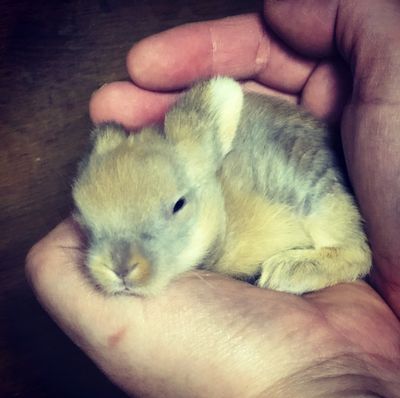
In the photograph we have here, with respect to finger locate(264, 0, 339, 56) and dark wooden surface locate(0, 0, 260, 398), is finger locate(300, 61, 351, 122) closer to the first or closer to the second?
finger locate(264, 0, 339, 56)

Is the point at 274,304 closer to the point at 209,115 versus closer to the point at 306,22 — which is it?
the point at 209,115

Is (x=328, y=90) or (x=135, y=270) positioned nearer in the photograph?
(x=135, y=270)

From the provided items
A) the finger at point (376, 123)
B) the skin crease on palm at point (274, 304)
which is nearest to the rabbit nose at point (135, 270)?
the skin crease on palm at point (274, 304)

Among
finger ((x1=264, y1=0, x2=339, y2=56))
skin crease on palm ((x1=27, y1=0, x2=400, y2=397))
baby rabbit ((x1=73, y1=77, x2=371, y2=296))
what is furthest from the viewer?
finger ((x1=264, y1=0, x2=339, y2=56))

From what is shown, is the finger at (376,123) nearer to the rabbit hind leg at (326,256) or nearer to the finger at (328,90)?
the rabbit hind leg at (326,256)

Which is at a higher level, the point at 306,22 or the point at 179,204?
the point at 306,22

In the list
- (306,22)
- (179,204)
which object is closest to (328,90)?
(306,22)

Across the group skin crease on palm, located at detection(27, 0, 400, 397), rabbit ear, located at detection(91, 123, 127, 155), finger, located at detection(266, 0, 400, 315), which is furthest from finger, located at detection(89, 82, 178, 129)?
finger, located at detection(266, 0, 400, 315)

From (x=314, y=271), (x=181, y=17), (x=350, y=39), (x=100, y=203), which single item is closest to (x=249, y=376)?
(x=314, y=271)
